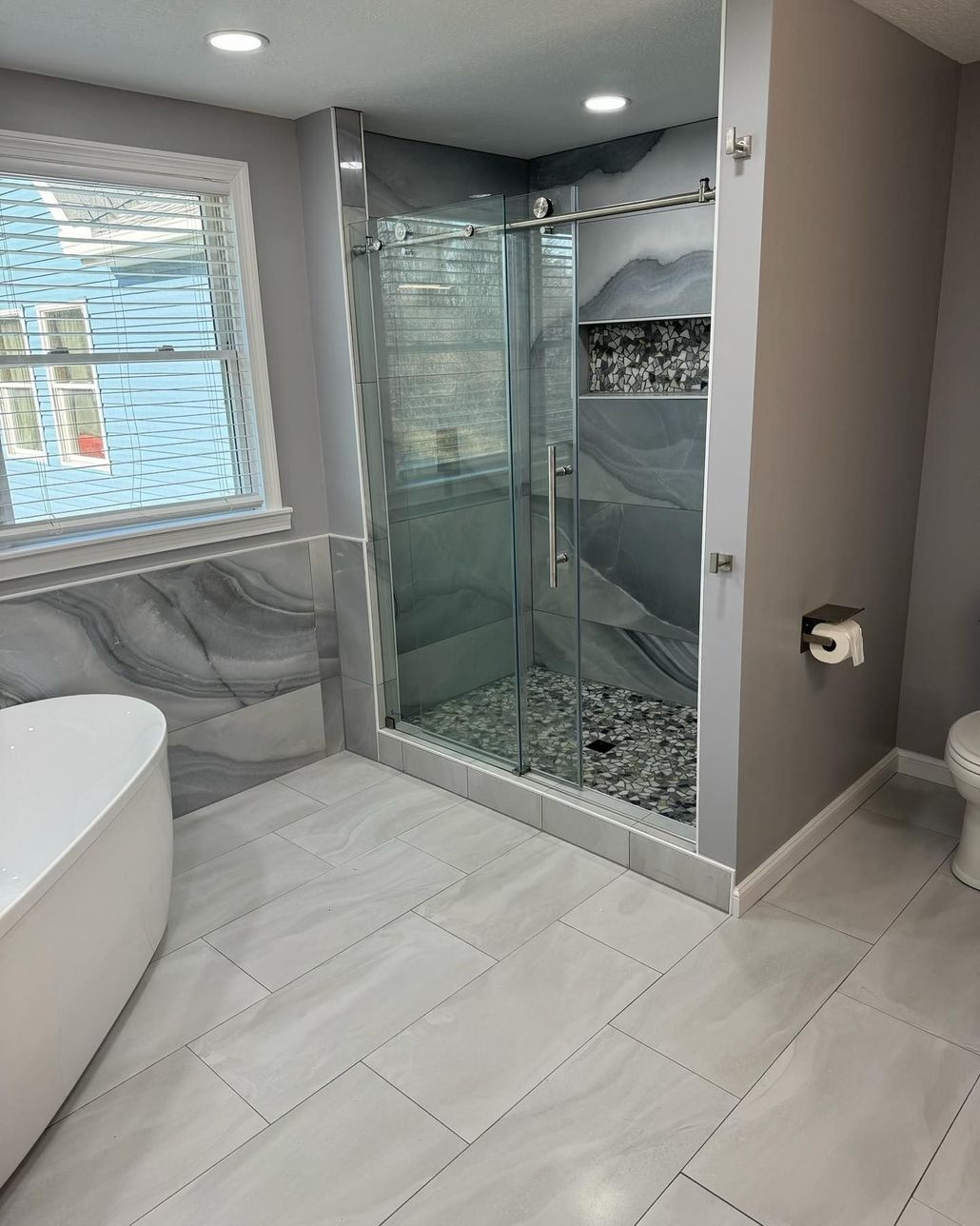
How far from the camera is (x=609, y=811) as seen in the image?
2.88 metres

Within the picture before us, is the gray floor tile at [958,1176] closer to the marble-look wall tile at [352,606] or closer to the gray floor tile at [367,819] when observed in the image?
the gray floor tile at [367,819]

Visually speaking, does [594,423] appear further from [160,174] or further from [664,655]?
[160,174]

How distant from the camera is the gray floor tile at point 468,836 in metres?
2.94

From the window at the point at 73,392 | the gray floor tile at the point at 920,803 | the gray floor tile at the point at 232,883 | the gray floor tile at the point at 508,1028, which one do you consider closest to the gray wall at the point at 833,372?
the gray floor tile at the point at 920,803

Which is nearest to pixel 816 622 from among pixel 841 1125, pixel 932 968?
pixel 932 968

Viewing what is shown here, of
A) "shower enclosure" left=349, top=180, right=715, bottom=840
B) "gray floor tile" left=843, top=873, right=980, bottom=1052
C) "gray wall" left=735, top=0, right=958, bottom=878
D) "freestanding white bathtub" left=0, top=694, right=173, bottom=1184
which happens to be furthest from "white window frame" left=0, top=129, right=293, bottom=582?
"gray floor tile" left=843, top=873, right=980, bottom=1052

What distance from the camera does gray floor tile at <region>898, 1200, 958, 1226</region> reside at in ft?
5.43

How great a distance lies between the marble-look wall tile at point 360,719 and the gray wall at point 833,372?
1.60 m

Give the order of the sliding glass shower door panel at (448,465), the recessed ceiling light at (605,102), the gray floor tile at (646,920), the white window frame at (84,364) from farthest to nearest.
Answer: the recessed ceiling light at (605,102) < the sliding glass shower door panel at (448,465) < the white window frame at (84,364) < the gray floor tile at (646,920)

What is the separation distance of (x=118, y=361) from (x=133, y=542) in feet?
1.89

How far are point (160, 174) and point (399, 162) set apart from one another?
3.13 feet

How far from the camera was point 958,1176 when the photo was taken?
1.75m

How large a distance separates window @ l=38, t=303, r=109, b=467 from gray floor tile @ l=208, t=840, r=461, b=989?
1.52 metres

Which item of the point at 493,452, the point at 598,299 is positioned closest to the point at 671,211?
the point at 598,299
